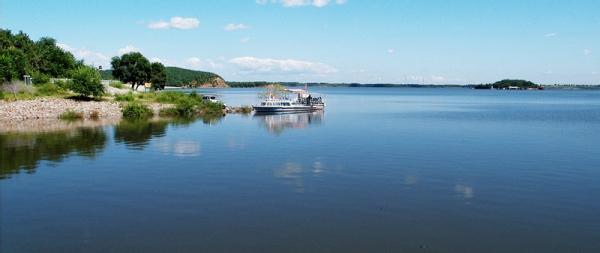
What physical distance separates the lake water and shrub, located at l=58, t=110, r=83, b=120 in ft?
82.7

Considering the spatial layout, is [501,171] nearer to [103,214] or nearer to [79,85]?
[103,214]

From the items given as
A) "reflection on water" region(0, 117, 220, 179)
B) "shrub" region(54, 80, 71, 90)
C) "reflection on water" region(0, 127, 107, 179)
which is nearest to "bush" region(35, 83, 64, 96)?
"shrub" region(54, 80, 71, 90)

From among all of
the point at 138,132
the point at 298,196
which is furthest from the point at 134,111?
the point at 298,196

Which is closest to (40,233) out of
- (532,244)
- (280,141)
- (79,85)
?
(532,244)

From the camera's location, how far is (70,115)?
6769 centimetres

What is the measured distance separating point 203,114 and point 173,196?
196ft

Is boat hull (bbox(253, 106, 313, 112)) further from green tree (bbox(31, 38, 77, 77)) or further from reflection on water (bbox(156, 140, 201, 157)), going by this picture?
green tree (bbox(31, 38, 77, 77))

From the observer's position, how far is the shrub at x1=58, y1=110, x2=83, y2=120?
6719cm

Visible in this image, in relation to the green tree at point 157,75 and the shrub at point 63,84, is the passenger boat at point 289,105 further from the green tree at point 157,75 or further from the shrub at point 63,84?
the green tree at point 157,75

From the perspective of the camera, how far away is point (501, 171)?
29625mm

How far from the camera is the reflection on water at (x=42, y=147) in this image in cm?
3164

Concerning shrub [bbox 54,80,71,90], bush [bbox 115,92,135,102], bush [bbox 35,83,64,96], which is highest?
shrub [bbox 54,80,71,90]

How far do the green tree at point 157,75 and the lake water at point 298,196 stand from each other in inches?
3611

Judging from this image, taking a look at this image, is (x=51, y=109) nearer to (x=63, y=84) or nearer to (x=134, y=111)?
(x=134, y=111)
